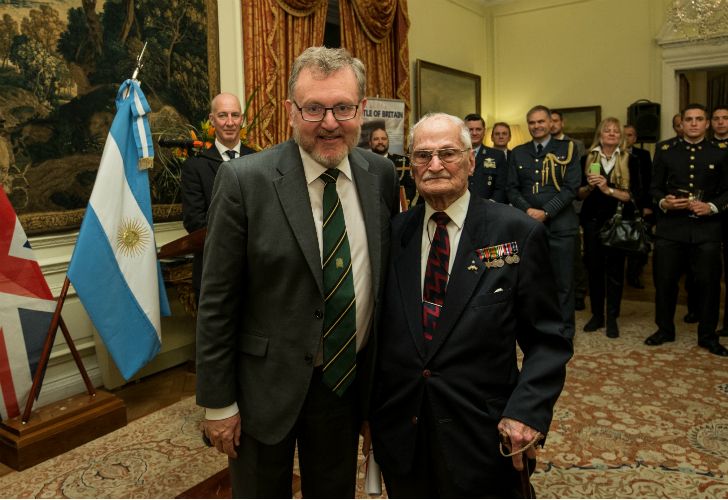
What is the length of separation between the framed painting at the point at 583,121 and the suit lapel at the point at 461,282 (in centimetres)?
782

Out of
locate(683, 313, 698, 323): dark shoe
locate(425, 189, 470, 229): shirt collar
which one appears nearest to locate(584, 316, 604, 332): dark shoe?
locate(683, 313, 698, 323): dark shoe

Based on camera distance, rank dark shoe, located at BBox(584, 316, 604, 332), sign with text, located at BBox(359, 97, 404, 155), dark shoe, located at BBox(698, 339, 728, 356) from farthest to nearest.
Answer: sign with text, located at BBox(359, 97, 404, 155) → dark shoe, located at BBox(584, 316, 604, 332) → dark shoe, located at BBox(698, 339, 728, 356)

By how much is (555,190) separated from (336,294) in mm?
3554

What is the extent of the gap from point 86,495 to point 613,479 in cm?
234

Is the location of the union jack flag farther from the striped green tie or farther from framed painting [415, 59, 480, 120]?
framed painting [415, 59, 480, 120]

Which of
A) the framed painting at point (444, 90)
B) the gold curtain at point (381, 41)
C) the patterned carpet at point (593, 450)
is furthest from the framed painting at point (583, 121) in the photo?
the patterned carpet at point (593, 450)

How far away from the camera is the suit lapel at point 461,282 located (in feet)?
4.97

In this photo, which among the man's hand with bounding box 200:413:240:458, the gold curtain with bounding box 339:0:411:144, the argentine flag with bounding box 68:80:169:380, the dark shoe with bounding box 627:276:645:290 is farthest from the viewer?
the dark shoe with bounding box 627:276:645:290

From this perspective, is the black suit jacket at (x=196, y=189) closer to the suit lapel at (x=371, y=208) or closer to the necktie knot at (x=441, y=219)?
the suit lapel at (x=371, y=208)

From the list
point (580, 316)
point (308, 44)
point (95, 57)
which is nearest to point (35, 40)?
point (95, 57)

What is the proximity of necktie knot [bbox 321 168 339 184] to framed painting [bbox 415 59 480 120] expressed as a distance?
608cm

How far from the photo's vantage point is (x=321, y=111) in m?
1.47

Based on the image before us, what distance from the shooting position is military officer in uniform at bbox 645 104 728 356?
4.40 metres

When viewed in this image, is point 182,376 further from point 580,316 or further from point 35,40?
point 580,316
